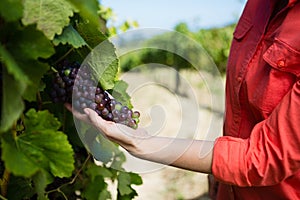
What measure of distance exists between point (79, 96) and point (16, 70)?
1.22 ft

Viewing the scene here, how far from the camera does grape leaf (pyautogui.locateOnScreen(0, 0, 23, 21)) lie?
0.75m

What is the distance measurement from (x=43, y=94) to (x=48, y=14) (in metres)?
0.30

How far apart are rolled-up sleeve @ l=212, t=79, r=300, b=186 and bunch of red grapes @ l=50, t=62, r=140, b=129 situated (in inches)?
11.5

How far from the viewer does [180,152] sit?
1313 millimetres

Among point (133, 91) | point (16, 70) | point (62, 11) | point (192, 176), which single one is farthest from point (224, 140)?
point (192, 176)

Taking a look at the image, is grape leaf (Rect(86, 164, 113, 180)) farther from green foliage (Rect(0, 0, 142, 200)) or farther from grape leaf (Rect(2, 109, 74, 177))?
grape leaf (Rect(2, 109, 74, 177))

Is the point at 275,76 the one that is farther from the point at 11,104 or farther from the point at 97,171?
the point at 11,104

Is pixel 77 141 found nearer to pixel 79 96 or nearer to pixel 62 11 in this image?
pixel 79 96

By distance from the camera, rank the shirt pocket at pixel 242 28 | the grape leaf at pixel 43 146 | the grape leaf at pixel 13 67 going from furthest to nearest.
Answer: the shirt pocket at pixel 242 28 < the grape leaf at pixel 43 146 < the grape leaf at pixel 13 67

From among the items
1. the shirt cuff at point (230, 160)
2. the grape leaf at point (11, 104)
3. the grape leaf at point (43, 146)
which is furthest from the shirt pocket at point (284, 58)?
the grape leaf at point (11, 104)

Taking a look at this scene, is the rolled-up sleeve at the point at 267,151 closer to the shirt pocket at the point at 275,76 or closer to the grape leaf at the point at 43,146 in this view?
the shirt pocket at the point at 275,76

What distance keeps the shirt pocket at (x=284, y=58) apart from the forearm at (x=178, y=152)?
0.24 metres

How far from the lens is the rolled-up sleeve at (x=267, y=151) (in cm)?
127

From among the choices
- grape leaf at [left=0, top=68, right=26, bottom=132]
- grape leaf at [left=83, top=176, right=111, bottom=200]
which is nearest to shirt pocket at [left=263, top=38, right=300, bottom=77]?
grape leaf at [left=83, top=176, right=111, bottom=200]
